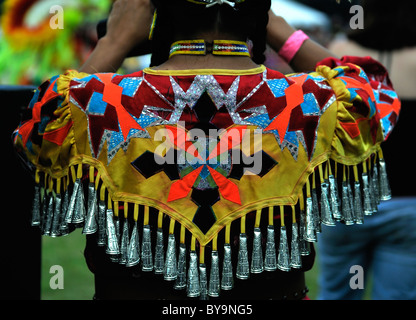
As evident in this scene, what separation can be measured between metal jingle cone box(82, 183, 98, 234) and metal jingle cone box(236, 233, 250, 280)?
1.37 feet

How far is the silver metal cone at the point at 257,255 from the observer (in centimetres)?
142

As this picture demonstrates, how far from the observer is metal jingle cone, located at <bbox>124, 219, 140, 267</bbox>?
1.40m

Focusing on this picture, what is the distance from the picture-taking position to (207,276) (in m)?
1.46

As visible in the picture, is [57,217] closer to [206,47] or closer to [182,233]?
[182,233]

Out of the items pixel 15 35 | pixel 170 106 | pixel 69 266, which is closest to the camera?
pixel 170 106

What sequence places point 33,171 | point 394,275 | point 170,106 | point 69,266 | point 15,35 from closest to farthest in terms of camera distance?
point 170,106 → point 33,171 → point 394,275 → point 69,266 → point 15,35

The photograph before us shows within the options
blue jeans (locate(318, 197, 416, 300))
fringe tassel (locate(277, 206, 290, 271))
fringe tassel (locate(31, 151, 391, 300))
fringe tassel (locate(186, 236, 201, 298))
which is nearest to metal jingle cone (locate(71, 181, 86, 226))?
fringe tassel (locate(31, 151, 391, 300))

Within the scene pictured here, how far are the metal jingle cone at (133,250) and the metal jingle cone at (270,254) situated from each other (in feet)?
1.22

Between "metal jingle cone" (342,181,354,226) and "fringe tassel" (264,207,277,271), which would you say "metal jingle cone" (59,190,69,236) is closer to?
"fringe tassel" (264,207,277,271)

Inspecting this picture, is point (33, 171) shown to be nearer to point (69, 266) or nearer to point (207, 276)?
point (207, 276)

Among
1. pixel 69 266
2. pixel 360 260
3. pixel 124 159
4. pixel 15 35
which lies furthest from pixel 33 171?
pixel 15 35

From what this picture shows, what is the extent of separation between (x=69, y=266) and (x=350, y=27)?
9.24 feet

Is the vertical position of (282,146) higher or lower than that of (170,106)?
lower

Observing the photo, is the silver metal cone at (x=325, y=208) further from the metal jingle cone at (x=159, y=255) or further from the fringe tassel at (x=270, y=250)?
the metal jingle cone at (x=159, y=255)
